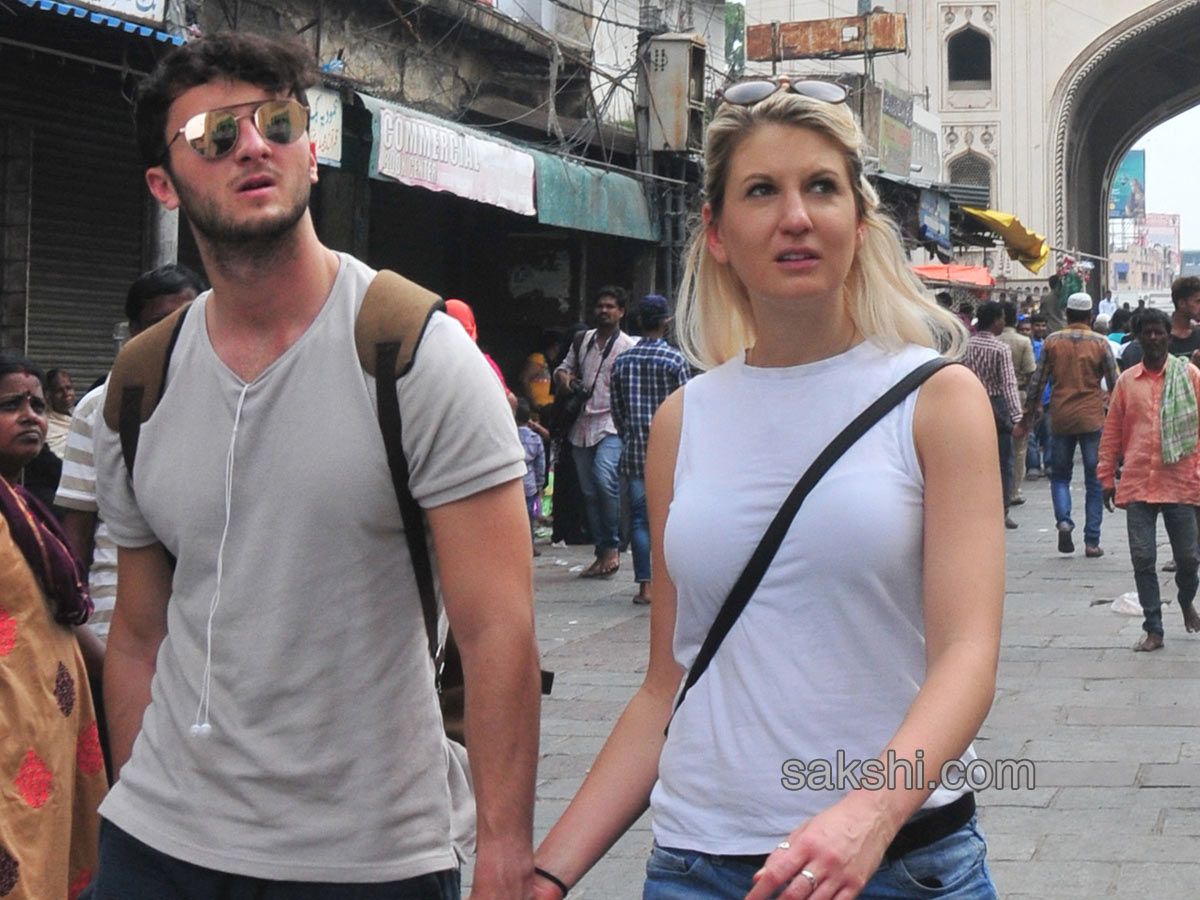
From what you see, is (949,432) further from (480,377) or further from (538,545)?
(538,545)

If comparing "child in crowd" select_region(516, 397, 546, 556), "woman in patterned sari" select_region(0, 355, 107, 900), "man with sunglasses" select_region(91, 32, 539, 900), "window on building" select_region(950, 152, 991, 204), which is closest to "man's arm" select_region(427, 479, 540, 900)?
"man with sunglasses" select_region(91, 32, 539, 900)

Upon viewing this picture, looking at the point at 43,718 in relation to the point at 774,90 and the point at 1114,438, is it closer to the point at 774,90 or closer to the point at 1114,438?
the point at 774,90

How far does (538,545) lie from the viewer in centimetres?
1338

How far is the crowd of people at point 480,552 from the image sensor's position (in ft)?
7.03

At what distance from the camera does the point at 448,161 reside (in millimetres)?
12727

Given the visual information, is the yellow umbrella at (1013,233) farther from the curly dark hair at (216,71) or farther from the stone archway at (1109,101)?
the curly dark hair at (216,71)

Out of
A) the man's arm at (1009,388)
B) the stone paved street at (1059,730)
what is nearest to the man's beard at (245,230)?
the stone paved street at (1059,730)

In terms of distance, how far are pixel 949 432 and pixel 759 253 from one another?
36 centimetres

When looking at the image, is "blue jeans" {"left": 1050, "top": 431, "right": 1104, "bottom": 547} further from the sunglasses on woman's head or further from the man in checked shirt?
the sunglasses on woman's head

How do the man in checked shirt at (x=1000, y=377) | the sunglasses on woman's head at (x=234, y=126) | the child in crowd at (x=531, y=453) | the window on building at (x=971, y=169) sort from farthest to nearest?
1. the window on building at (x=971, y=169)
2. the man in checked shirt at (x=1000, y=377)
3. the child in crowd at (x=531, y=453)
4. the sunglasses on woman's head at (x=234, y=126)

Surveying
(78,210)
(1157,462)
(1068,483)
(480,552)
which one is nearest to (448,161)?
(78,210)

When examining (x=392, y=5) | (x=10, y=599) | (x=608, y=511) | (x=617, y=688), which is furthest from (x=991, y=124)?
(x=10, y=599)

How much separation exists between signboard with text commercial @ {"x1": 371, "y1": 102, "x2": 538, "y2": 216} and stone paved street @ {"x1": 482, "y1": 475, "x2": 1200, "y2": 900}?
2.98m

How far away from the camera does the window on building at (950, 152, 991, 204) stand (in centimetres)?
3906
